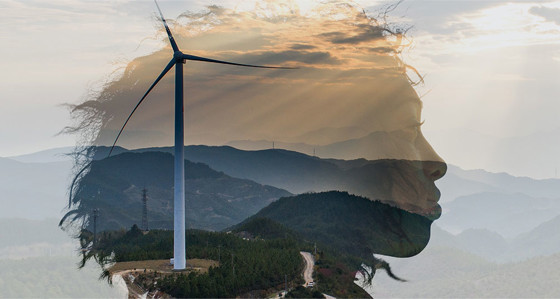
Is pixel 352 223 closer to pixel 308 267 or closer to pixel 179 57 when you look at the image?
pixel 308 267

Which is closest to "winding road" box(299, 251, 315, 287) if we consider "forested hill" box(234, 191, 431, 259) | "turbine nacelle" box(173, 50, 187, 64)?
"forested hill" box(234, 191, 431, 259)

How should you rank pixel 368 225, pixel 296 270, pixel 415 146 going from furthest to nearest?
1. pixel 368 225
2. pixel 415 146
3. pixel 296 270

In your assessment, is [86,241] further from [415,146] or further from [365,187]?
[415,146]

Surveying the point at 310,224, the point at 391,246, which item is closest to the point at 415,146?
the point at 391,246

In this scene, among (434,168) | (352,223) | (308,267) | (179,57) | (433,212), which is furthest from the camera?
(352,223)

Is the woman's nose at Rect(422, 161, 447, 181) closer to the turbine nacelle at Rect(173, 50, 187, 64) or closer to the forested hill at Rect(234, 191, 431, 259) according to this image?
the forested hill at Rect(234, 191, 431, 259)

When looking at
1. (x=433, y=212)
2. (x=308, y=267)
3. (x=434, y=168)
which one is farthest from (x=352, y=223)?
(x=308, y=267)

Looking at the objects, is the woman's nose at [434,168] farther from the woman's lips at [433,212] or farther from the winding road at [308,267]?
the winding road at [308,267]
